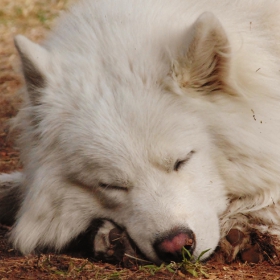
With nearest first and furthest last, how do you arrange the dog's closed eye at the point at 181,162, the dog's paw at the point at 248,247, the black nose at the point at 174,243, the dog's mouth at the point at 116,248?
1. the black nose at the point at 174,243
2. the dog's mouth at the point at 116,248
3. the dog's closed eye at the point at 181,162
4. the dog's paw at the point at 248,247

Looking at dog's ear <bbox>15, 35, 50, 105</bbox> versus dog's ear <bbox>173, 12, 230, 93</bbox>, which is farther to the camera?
dog's ear <bbox>15, 35, 50, 105</bbox>

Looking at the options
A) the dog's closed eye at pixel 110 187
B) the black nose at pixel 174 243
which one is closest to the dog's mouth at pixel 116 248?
the black nose at pixel 174 243

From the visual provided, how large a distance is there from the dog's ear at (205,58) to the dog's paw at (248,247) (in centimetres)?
104

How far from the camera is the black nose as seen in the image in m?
4.08

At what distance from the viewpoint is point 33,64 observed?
4617 mm

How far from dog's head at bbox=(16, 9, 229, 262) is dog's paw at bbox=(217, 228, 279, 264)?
130 mm

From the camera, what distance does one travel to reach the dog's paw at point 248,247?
4.47 metres

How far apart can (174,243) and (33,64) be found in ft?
5.25

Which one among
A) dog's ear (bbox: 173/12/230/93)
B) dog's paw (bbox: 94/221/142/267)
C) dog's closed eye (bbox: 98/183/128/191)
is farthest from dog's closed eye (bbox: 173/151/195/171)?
dog's paw (bbox: 94/221/142/267)

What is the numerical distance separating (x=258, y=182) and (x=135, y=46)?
132 cm

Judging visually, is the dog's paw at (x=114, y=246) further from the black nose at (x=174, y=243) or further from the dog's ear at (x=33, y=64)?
the dog's ear at (x=33, y=64)

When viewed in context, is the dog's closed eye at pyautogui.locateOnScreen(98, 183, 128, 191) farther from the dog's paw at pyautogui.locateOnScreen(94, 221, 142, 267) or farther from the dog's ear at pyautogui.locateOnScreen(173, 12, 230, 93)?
the dog's ear at pyautogui.locateOnScreen(173, 12, 230, 93)

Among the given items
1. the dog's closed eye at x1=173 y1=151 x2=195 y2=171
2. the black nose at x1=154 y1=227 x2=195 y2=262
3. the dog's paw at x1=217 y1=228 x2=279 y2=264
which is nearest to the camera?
the black nose at x1=154 y1=227 x2=195 y2=262

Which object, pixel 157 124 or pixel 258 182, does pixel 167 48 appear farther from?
pixel 258 182
